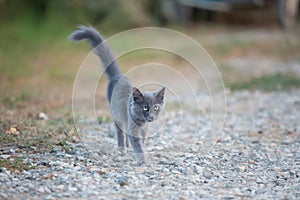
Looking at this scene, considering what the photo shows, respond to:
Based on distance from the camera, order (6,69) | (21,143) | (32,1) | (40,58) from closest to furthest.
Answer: (21,143) < (6,69) < (40,58) < (32,1)

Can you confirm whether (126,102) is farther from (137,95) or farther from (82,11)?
(82,11)

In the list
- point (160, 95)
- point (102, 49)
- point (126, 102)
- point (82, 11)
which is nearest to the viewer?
point (160, 95)

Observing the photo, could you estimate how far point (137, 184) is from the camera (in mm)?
4480

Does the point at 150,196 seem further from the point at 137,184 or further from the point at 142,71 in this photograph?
the point at 142,71

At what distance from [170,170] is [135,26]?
886cm

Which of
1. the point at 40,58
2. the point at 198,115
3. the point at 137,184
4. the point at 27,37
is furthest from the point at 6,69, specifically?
the point at 137,184

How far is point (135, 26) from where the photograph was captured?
13406 millimetres

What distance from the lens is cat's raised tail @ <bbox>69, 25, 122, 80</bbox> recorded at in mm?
5551

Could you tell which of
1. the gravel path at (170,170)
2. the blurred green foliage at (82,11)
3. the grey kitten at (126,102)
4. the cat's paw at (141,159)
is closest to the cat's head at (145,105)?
the grey kitten at (126,102)

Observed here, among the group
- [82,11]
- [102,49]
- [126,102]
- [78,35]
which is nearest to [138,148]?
[126,102]

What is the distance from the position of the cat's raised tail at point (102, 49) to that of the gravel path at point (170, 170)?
0.75 meters

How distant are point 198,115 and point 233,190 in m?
3.00

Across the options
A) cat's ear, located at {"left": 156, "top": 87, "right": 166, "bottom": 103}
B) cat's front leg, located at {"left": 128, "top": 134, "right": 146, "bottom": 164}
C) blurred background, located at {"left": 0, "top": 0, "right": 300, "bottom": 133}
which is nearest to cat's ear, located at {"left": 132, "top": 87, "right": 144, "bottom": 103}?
cat's ear, located at {"left": 156, "top": 87, "right": 166, "bottom": 103}

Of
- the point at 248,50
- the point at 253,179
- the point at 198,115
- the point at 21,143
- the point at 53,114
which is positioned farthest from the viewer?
the point at 248,50
